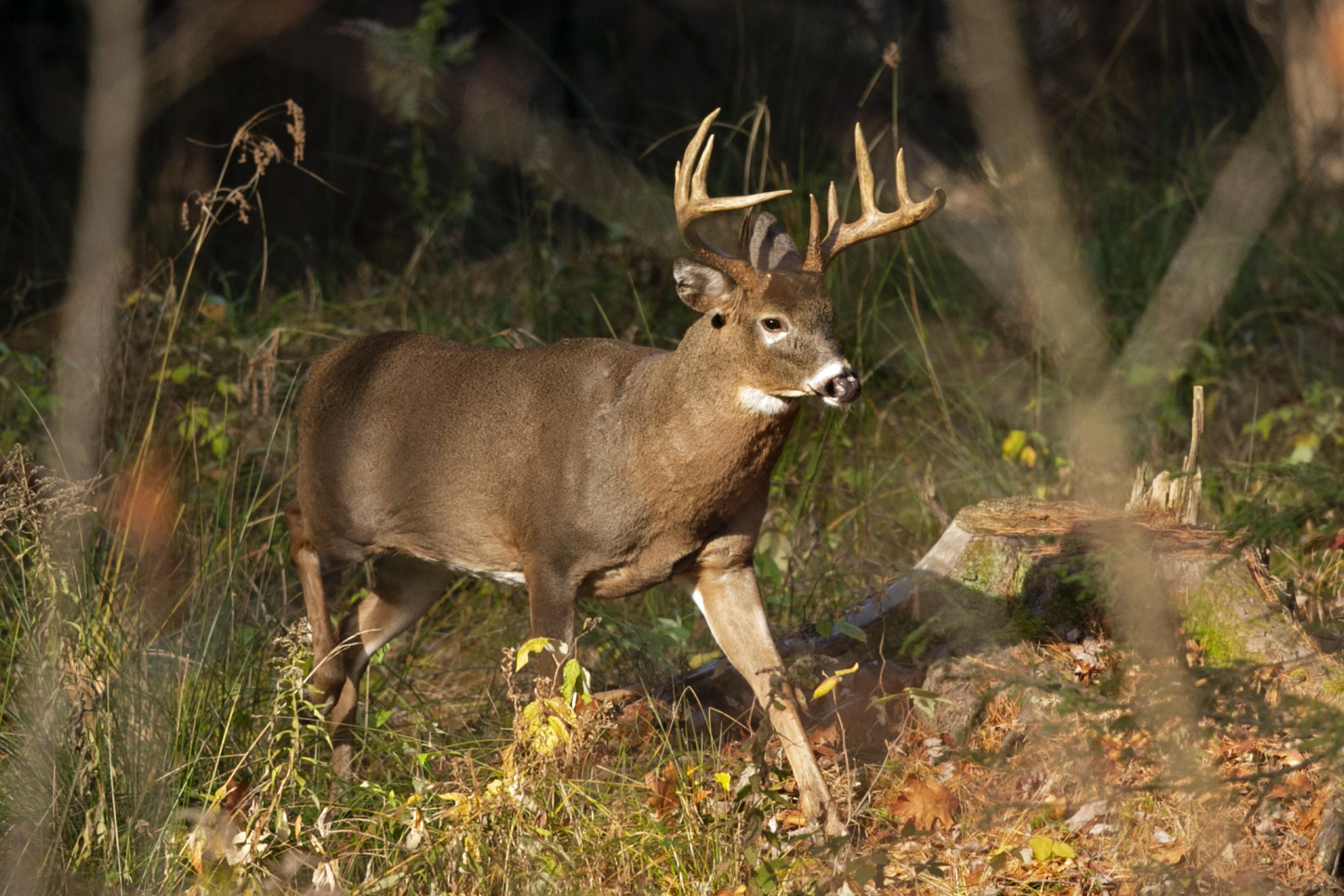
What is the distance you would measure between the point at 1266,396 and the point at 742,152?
302cm

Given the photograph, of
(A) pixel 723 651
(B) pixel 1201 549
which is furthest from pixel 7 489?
(B) pixel 1201 549

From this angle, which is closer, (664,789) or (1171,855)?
(1171,855)

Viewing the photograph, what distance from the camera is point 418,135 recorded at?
8.98m

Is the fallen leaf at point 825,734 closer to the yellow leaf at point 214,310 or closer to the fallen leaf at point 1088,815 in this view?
the fallen leaf at point 1088,815

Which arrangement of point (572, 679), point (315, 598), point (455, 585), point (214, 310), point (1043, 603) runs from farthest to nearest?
1. point (214, 310)
2. point (455, 585)
3. point (315, 598)
4. point (1043, 603)
5. point (572, 679)

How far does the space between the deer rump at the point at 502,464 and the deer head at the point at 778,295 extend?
223 mm

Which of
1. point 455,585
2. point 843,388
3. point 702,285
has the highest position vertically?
point 702,285

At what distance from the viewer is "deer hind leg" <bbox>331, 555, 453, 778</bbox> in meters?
4.82

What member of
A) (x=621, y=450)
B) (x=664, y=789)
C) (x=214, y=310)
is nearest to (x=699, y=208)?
(x=621, y=450)

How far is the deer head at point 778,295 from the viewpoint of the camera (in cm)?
387

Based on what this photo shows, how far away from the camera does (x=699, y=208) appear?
12.7 feet

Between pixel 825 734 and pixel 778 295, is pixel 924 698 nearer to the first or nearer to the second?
pixel 825 734

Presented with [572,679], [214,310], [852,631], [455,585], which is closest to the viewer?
[572,679]

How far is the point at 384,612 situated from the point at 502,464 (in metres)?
0.89
